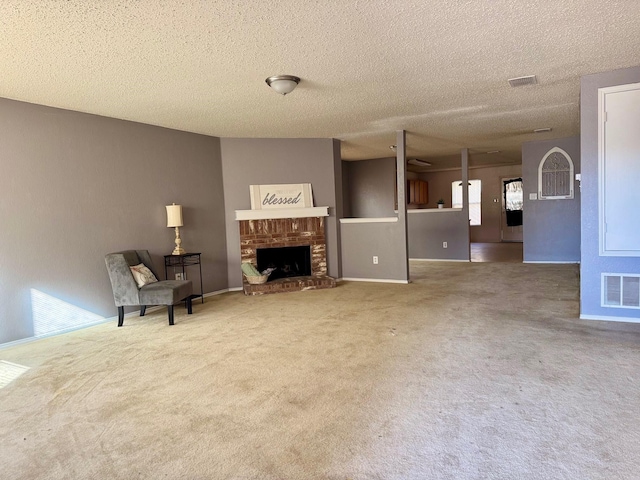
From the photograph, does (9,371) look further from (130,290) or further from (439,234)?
(439,234)

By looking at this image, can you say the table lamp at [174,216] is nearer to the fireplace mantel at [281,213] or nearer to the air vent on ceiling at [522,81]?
the fireplace mantel at [281,213]

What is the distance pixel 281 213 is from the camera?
6020 millimetres

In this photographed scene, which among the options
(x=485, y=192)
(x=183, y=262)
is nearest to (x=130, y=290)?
(x=183, y=262)

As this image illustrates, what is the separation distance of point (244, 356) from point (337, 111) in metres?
2.99

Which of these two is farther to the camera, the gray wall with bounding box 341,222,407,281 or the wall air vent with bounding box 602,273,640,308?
the gray wall with bounding box 341,222,407,281

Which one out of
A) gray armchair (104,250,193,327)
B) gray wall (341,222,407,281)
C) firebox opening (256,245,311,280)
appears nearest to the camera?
gray armchair (104,250,193,327)

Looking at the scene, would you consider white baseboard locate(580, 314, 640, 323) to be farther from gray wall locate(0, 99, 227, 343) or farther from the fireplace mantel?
gray wall locate(0, 99, 227, 343)

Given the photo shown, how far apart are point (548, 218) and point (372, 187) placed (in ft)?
12.4

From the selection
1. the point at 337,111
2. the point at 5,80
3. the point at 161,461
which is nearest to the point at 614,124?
the point at 337,111

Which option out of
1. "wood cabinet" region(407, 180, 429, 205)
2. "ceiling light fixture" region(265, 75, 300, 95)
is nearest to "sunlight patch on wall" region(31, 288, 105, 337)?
"ceiling light fixture" region(265, 75, 300, 95)

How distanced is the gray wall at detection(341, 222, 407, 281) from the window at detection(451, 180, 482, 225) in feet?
21.8

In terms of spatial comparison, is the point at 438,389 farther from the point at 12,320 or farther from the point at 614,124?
the point at 12,320

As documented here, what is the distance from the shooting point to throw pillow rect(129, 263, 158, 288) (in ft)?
14.3

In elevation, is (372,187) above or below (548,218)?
above
